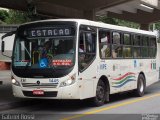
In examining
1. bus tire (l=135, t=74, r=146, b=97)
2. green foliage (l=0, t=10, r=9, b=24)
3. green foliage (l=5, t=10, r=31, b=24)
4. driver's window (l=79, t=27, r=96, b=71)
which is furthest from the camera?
green foliage (l=0, t=10, r=9, b=24)

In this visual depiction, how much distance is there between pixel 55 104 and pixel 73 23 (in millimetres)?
3431

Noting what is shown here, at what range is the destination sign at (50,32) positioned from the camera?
45.6ft

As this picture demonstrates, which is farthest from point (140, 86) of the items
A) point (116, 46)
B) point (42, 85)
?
point (42, 85)

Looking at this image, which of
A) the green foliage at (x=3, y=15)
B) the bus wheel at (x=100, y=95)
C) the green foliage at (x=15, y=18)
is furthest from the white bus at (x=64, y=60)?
the green foliage at (x=3, y=15)

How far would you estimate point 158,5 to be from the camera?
36094 mm

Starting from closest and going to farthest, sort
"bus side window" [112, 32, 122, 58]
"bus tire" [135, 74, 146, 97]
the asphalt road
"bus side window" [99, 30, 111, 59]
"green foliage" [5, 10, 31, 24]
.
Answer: the asphalt road, "bus side window" [99, 30, 111, 59], "bus side window" [112, 32, 122, 58], "bus tire" [135, 74, 146, 97], "green foliage" [5, 10, 31, 24]

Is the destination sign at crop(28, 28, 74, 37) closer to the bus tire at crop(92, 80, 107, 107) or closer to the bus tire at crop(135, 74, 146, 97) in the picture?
the bus tire at crop(92, 80, 107, 107)

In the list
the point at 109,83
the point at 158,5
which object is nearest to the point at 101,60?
the point at 109,83

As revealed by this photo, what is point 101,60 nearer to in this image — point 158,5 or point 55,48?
point 55,48

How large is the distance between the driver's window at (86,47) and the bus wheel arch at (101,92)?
1085 millimetres

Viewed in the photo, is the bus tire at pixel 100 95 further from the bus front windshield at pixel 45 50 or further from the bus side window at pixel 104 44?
the bus front windshield at pixel 45 50

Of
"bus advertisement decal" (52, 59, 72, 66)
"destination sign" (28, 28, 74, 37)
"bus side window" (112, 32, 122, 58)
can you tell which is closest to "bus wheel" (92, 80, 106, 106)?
"bus side window" (112, 32, 122, 58)

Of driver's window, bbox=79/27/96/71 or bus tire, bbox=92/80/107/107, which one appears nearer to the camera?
driver's window, bbox=79/27/96/71

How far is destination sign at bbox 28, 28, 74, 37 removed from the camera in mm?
13914
